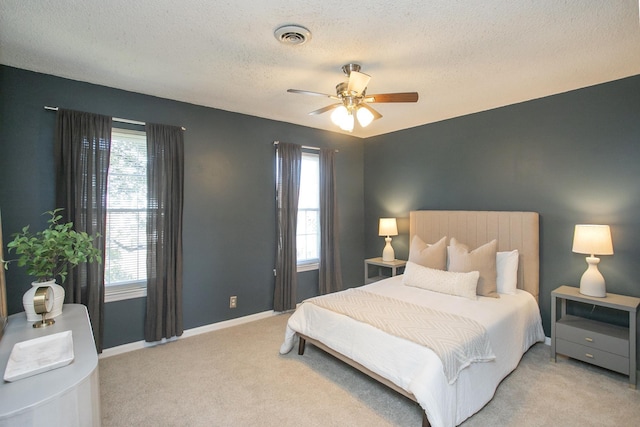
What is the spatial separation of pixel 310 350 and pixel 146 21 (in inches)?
118

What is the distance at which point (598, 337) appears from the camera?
2.59 m

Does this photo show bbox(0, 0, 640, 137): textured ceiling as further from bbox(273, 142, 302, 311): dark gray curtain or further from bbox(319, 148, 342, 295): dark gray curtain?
bbox(319, 148, 342, 295): dark gray curtain

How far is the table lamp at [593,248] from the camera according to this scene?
2.62 m

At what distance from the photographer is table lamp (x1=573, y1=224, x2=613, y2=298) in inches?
103

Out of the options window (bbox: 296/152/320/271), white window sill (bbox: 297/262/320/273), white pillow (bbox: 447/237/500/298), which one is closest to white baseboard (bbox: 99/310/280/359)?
white window sill (bbox: 297/262/320/273)

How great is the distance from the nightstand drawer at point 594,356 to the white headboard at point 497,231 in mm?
579

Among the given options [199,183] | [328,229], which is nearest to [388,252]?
[328,229]

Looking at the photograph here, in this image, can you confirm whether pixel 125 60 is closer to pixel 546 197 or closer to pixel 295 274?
pixel 295 274

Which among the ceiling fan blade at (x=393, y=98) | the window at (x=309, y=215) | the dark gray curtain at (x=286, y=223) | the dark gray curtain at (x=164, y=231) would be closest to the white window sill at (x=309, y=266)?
the window at (x=309, y=215)

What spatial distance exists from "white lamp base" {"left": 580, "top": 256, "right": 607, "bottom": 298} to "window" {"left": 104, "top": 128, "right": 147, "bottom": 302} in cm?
417

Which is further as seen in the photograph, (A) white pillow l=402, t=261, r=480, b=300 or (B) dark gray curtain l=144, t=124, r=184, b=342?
(B) dark gray curtain l=144, t=124, r=184, b=342

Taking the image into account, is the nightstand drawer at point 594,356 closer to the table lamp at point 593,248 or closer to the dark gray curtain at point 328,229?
the table lamp at point 593,248

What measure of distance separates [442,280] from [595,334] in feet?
4.13

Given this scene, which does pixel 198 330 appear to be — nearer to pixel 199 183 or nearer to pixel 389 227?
pixel 199 183
